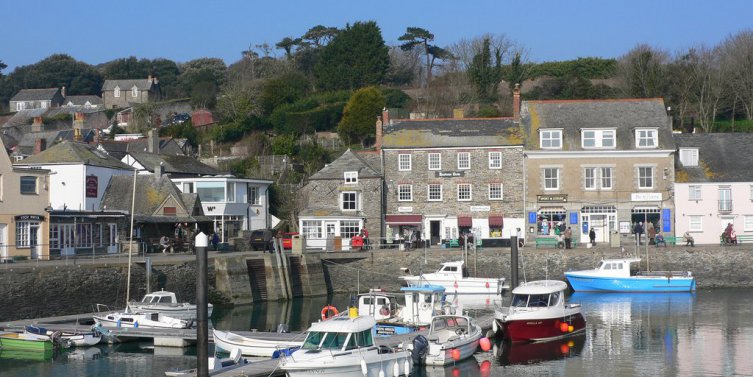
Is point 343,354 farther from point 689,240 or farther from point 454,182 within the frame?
point 454,182

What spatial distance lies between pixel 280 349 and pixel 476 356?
23.9 feet

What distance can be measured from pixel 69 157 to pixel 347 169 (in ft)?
55.4

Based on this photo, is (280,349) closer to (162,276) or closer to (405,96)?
(162,276)

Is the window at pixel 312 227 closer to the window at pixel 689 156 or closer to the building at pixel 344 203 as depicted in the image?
the building at pixel 344 203

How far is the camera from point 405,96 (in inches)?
3735

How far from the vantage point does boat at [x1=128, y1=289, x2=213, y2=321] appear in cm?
4097

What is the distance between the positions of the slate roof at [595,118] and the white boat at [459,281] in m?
14.1

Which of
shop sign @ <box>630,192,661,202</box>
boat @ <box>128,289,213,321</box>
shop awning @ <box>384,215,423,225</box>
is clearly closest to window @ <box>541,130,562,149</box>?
shop sign @ <box>630,192,661,202</box>

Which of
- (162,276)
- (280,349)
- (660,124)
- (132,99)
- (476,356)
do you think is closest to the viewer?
(280,349)

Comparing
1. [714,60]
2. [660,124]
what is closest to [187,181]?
[660,124]

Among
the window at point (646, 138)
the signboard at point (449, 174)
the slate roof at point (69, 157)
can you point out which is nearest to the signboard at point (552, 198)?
the signboard at point (449, 174)

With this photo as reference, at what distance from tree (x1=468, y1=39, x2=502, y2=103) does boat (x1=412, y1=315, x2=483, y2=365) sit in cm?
5732

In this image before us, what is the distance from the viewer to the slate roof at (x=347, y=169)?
6488 centimetres

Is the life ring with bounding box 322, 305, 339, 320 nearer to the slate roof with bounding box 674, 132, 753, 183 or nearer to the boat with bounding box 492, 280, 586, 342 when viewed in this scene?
the boat with bounding box 492, 280, 586, 342
